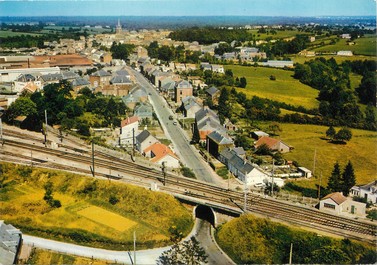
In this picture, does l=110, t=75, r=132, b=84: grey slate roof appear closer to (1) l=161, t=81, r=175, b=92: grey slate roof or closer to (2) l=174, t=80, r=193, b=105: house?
(1) l=161, t=81, r=175, b=92: grey slate roof

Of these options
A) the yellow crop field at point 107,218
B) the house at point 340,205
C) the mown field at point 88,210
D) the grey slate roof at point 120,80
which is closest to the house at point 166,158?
the mown field at point 88,210

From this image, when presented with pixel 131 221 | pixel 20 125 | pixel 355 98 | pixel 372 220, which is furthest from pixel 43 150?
pixel 355 98

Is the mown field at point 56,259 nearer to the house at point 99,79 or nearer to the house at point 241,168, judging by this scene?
the house at point 241,168

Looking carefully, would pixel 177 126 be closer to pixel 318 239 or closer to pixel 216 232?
pixel 216 232

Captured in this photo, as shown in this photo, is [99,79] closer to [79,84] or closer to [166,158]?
[79,84]

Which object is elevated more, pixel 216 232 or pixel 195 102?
pixel 195 102

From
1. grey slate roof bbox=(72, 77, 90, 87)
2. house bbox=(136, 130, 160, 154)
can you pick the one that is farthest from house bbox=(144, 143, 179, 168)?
grey slate roof bbox=(72, 77, 90, 87)
